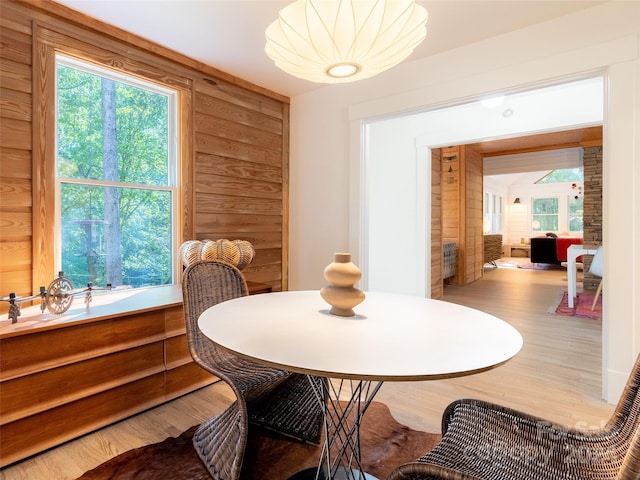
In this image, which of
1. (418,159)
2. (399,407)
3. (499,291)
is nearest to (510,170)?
(499,291)

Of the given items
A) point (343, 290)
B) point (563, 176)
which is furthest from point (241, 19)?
point (563, 176)

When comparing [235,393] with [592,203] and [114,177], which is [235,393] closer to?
[114,177]

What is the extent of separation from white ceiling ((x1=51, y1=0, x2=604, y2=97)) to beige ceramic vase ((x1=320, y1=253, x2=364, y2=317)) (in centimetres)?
177

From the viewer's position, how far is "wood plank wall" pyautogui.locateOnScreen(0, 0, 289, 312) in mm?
2018

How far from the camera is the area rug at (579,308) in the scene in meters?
4.29

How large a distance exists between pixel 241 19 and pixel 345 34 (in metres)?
1.33

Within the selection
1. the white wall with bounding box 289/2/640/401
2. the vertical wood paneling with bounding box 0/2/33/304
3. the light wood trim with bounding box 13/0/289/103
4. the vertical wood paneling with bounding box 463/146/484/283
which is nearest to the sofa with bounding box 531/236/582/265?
the vertical wood paneling with bounding box 463/146/484/283

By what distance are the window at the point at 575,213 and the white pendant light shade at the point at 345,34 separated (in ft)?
42.2

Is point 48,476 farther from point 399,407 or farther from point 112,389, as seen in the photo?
point 399,407

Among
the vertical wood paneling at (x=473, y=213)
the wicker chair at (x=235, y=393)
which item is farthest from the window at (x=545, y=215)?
the wicker chair at (x=235, y=393)

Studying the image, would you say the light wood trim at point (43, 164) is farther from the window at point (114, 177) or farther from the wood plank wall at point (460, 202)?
the wood plank wall at point (460, 202)

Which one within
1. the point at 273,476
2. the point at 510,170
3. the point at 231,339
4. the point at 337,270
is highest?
the point at 510,170

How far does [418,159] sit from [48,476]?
4690 millimetres

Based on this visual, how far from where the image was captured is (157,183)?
9.32ft
